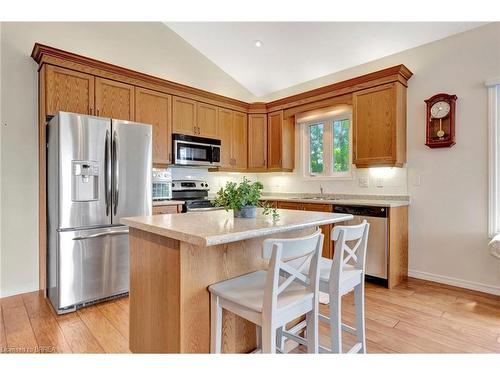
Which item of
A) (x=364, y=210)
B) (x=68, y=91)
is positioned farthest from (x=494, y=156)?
(x=68, y=91)

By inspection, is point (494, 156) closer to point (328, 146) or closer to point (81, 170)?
point (328, 146)

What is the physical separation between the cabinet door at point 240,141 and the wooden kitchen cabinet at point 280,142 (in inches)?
15.5

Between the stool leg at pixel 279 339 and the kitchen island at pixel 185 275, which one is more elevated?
the kitchen island at pixel 185 275

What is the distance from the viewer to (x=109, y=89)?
10.6 feet

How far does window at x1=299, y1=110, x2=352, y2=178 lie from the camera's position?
4.18 meters

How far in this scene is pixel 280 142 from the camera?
15.2ft

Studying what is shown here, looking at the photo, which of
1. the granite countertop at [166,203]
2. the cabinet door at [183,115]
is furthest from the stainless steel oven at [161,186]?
the cabinet door at [183,115]

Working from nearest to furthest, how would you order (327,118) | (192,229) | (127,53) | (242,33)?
(192,229) < (127,53) < (242,33) < (327,118)

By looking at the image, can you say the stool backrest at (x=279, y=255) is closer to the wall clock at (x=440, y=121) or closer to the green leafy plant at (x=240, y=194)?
the green leafy plant at (x=240, y=194)

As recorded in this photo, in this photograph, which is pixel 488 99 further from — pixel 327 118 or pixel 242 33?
pixel 242 33

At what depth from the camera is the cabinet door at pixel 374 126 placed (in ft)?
10.9

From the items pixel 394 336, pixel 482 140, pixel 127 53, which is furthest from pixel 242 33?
pixel 394 336

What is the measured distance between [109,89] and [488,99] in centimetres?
408

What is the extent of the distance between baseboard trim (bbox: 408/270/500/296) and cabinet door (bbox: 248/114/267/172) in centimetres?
267
